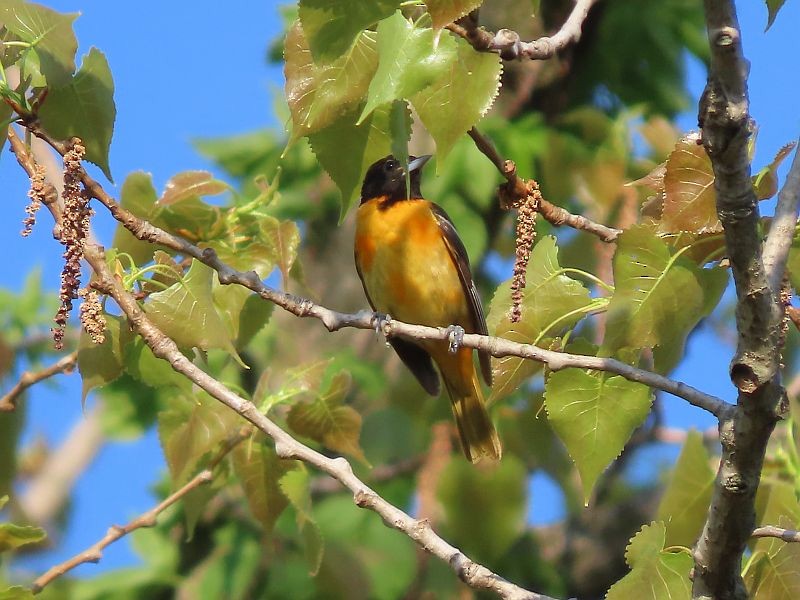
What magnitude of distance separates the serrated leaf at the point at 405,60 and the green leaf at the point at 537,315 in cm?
77

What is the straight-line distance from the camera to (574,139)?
22.4 ft

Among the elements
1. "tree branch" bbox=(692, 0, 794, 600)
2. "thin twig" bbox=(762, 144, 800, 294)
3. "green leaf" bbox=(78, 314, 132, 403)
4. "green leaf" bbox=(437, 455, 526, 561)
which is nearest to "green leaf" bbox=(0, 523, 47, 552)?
"green leaf" bbox=(78, 314, 132, 403)

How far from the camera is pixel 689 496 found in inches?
125

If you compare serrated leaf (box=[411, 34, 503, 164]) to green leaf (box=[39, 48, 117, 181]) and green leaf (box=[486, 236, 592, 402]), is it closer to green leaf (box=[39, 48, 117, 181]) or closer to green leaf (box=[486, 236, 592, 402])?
green leaf (box=[486, 236, 592, 402])

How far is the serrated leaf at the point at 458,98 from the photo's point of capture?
2129mm

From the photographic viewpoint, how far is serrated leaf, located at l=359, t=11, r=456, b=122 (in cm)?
195

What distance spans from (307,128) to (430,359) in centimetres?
308

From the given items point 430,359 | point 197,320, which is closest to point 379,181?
point 430,359

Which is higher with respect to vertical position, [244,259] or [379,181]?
[379,181]

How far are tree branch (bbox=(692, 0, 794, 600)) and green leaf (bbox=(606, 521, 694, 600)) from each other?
0.05 metres

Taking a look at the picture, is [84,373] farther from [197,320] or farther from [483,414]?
[483,414]

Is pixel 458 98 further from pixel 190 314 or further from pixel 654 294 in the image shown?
pixel 190 314

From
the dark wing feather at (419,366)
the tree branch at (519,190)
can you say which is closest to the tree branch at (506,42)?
the tree branch at (519,190)

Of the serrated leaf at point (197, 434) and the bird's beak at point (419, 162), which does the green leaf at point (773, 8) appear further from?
the bird's beak at point (419, 162)
